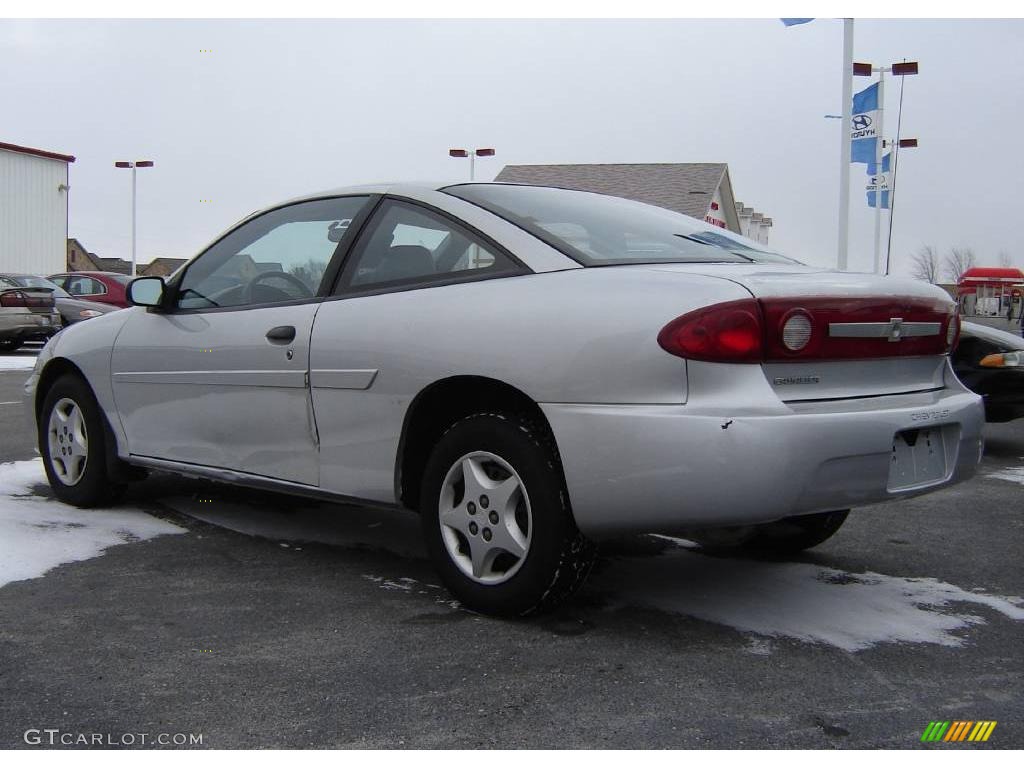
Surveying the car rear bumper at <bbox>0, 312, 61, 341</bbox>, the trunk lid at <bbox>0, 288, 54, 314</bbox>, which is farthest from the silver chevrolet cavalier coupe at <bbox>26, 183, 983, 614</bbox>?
the trunk lid at <bbox>0, 288, 54, 314</bbox>

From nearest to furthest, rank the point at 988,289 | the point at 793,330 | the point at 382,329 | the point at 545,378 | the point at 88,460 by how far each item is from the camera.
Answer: the point at 793,330 < the point at 545,378 < the point at 382,329 < the point at 88,460 < the point at 988,289

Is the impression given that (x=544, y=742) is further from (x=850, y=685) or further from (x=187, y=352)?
(x=187, y=352)

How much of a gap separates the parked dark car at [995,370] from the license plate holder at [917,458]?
14.8 ft

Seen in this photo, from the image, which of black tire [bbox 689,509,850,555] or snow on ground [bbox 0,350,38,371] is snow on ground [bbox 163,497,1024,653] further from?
A: snow on ground [bbox 0,350,38,371]

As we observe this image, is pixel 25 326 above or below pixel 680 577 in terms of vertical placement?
above

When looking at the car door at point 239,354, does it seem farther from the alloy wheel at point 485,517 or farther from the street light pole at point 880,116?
the street light pole at point 880,116

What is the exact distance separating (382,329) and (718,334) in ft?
3.99

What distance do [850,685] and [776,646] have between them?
1.19 ft

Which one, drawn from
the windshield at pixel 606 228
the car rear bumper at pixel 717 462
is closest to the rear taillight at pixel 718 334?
the car rear bumper at pixel 717 462

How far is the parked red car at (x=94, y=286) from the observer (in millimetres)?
21500

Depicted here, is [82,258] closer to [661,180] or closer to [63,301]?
[661,180]

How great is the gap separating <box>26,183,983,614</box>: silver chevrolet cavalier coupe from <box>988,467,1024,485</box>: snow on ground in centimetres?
292

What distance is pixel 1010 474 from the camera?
7.16 m

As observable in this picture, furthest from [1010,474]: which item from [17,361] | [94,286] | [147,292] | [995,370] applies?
[94,286]
